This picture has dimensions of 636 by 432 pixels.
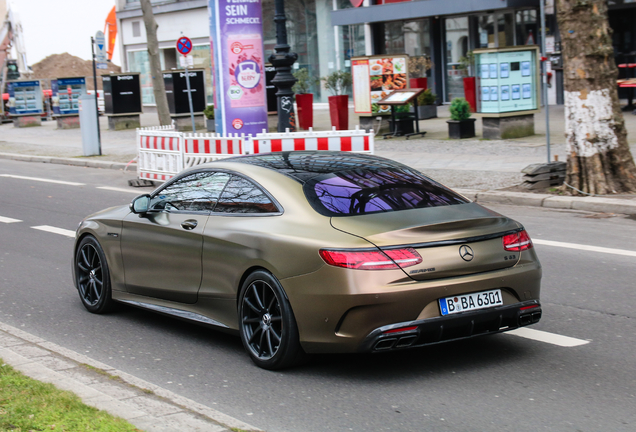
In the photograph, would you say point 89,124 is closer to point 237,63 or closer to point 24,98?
point 237,63

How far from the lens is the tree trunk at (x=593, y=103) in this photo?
36.5 ft

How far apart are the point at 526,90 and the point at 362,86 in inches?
189

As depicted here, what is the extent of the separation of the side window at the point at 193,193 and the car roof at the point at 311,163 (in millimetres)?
230

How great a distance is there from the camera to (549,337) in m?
5.80

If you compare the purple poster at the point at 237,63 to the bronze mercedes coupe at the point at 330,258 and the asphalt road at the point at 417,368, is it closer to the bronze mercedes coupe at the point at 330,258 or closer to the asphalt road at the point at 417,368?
the asphalt road at the point at 417,368

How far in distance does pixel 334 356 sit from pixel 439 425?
4.51ft

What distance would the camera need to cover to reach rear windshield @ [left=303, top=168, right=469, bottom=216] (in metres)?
5.22

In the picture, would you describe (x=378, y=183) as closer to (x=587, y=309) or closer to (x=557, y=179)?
(x=587, y=309)

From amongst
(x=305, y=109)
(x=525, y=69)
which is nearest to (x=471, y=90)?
(x=305, y=109)

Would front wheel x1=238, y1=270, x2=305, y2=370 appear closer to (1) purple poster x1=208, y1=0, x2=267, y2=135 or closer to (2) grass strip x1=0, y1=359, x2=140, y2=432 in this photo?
(2) grass strip x1=0, y1=359, x2=140, y2=432

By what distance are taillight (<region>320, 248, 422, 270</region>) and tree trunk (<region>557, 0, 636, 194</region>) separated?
7.38m

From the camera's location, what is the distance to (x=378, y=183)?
5.52 m

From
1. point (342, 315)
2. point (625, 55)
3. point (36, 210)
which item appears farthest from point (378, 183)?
point (625, 55)

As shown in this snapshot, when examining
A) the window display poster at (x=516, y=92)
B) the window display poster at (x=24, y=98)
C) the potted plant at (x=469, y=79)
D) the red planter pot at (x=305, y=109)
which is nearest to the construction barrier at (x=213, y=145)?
the window display poster at (x=516, y=92)
